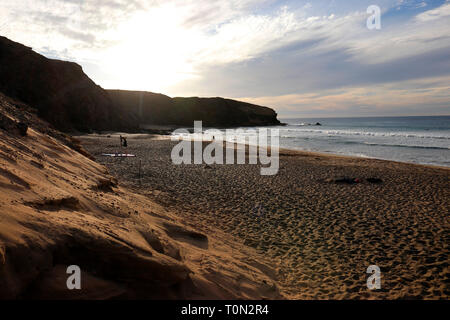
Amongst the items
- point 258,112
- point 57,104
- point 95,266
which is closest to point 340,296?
point 95,266

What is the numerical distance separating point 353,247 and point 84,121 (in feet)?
152

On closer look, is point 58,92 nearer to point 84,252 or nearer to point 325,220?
point 325,220

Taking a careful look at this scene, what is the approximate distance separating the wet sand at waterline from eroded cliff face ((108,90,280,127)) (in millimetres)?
80899

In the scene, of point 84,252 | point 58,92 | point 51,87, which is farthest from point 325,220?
point 51,87

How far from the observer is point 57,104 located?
40.2 meters

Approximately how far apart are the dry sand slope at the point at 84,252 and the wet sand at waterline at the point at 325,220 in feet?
3.95

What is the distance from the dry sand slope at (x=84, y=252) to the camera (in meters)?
2.82

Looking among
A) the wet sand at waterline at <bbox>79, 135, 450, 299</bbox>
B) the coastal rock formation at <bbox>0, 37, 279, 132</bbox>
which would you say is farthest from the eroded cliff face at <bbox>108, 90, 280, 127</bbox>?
the wet sand at waterline at <bbox>79, 135, 450, 299</bbox>

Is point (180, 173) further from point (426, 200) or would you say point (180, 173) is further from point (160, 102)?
point (160, 102)

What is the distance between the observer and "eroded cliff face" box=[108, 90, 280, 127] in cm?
9412

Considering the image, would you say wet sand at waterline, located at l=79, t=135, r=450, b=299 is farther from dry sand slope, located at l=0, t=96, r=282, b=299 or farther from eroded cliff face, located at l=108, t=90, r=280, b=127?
eroded cliff face, located at l=108, t=90, r=280, b=127

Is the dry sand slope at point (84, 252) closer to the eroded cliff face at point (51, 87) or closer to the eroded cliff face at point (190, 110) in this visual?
the eroded cliff face at point (51, 87)

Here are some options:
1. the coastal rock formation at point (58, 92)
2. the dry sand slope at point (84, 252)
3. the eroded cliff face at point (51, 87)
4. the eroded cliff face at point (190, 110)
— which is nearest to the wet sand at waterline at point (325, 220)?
the dry sand slope at point (84, 252)

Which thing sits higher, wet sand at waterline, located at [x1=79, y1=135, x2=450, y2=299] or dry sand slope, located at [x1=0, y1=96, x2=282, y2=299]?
dry sand slope, located at [x1=0, y1=96, x2=282, y2=299]
